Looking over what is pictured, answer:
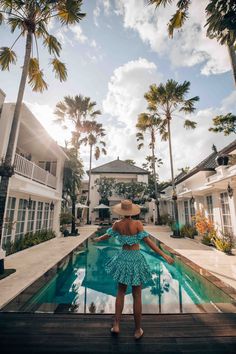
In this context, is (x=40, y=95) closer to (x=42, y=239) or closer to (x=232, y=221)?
(x=42, y=239)

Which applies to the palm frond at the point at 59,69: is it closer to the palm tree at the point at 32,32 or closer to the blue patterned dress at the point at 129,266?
the palm tree at the point at 32,32

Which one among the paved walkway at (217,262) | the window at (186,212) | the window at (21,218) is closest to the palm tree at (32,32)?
the window at (21,218)

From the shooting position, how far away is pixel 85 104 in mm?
17250

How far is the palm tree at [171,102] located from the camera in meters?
15.1

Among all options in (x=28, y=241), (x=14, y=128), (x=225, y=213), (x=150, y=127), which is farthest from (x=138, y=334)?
(x=150, y=127)

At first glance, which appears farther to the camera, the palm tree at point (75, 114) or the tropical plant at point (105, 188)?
the tropical plant at point (105, 188)

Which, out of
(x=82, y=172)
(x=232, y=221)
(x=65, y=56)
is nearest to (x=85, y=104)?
(x=82, y=172)

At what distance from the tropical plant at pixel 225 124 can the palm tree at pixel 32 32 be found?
10.7 m

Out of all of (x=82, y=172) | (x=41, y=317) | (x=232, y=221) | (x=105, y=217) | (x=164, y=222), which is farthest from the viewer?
(x=105, y=217)

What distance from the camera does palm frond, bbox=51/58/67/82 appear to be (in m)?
8.23

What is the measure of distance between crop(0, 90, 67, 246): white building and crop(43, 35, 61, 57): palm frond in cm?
302

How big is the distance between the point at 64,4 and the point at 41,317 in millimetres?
10815

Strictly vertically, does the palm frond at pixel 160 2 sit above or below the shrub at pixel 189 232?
above

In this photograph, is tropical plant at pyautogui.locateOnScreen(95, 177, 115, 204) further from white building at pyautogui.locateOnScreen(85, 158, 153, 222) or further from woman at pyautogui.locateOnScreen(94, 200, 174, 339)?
woman at pyautogui.locateOnScreen(94, 200, 174, 339)
